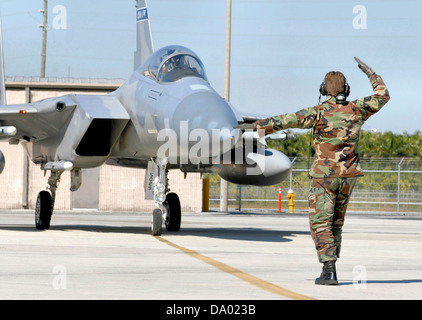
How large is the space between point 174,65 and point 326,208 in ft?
22.0

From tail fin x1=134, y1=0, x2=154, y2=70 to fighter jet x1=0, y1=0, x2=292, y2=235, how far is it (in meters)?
3.45

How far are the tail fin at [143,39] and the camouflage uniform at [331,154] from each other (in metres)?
11.8

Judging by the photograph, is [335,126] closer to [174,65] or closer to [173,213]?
[174,65]

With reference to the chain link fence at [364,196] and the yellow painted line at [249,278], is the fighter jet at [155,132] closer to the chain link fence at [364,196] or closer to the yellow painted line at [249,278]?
the yellow painted line at [249,278]

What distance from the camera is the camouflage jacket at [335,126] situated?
7.54 m

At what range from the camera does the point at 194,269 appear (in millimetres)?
8562

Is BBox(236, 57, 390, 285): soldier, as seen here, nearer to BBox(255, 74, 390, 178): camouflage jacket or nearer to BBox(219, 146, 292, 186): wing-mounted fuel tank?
BBox(255, 74, 390, 178): camouflage jacket

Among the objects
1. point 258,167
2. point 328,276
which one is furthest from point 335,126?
point 258,167

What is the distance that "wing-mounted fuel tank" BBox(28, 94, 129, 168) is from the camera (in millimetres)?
14328

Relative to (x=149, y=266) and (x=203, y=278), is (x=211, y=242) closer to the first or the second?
(x=149, y=266)

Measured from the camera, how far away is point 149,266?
8.79 meters

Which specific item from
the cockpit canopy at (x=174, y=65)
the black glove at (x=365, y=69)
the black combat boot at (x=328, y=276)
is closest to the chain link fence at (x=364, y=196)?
the cockpit canopy at (x=174, y=65)

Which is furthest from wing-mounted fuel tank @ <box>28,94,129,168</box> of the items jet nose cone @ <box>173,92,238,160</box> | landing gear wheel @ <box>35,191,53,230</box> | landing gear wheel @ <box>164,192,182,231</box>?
jet nose cone @ <box>173,92,238,160</box>
